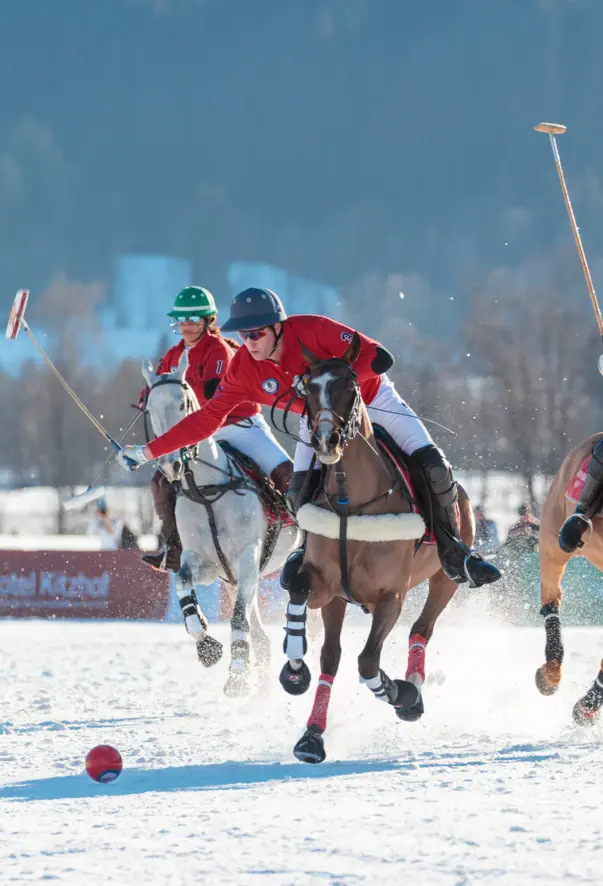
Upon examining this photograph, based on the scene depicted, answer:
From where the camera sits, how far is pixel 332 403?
5648mm

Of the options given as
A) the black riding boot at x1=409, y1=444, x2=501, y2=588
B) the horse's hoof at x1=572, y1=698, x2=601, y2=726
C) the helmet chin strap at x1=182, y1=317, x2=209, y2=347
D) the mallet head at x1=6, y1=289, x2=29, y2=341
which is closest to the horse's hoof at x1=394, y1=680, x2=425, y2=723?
the black riding boot at x1=409, y1=444, x2=501, y2=588

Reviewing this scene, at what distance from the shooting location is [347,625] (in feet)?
50.5

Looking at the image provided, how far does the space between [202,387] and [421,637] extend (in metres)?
2.27

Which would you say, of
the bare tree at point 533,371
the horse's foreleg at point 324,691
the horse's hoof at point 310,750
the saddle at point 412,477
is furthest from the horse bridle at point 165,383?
the bare tree at point 533,371

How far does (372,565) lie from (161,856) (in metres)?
2.26

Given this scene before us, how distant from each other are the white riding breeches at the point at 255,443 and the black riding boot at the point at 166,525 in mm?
494

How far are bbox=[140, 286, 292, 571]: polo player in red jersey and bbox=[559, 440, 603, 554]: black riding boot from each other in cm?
208

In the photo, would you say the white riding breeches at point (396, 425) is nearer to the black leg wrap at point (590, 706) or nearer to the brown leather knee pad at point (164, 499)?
the black leg wrap at point (590, 706)

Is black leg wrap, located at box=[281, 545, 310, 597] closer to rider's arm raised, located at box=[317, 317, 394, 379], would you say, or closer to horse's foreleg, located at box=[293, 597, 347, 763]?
horse's foreleg, located at box=[293, 597, 347, 763]

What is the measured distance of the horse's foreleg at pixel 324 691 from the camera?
596 cm

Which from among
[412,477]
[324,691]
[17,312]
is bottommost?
[324,691]

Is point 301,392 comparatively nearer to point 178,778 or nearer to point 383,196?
point 178,778

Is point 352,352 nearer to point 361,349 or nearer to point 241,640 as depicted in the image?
point 361,349

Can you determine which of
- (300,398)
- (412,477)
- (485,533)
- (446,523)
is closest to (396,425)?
(412,477)
